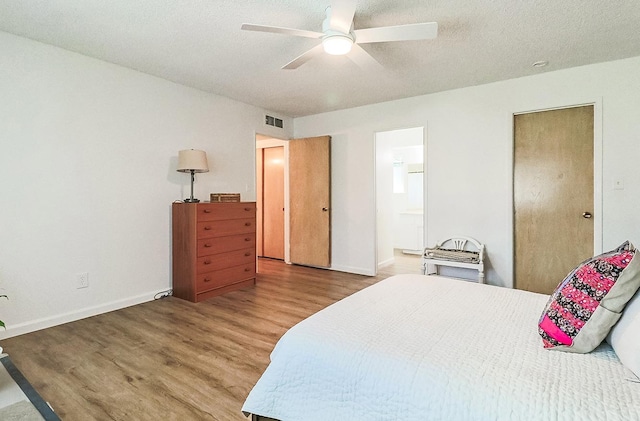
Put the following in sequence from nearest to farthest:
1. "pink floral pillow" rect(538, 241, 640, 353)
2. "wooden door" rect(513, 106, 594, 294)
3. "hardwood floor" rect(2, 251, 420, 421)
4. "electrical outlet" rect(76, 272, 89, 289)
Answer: "pink floral pillow" rect(538, 241, 640, 353) < "hardwood floor" rect(2, 251, 420, 421) < "electrical outlet" rect(76, 272, 89, 289) < "wooden door" rect(513, 106, 594, 294)

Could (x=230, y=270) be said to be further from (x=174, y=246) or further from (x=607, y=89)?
(x=607, y=89)

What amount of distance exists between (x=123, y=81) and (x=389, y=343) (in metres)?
3.47

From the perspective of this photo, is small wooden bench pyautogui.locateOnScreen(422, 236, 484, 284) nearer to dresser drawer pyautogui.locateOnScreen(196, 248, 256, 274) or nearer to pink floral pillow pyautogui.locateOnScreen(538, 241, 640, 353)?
dresser drawer pyautogui.locateOnScreen(196, 248, 256, 274)

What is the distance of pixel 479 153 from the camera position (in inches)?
149

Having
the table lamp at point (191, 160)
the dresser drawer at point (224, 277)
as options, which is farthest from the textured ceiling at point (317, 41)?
the dresser drawer at point (224, 277)

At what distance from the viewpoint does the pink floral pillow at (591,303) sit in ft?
3.63

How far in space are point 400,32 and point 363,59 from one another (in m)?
0.92

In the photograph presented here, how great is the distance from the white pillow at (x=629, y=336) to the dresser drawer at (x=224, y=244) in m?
3.19

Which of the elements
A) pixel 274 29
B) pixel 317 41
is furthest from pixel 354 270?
pixel 274 29

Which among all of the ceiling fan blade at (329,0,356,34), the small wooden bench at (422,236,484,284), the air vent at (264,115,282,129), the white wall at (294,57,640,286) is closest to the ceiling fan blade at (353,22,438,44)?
the ceiling fan blade at (329,0,356,34)

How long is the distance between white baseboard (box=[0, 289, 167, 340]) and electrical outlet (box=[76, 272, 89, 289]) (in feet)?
0.71

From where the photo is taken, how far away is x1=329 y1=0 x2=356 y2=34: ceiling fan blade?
6.15 feet

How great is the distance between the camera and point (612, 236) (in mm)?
3145

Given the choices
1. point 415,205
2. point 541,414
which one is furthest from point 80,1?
point 415,205
